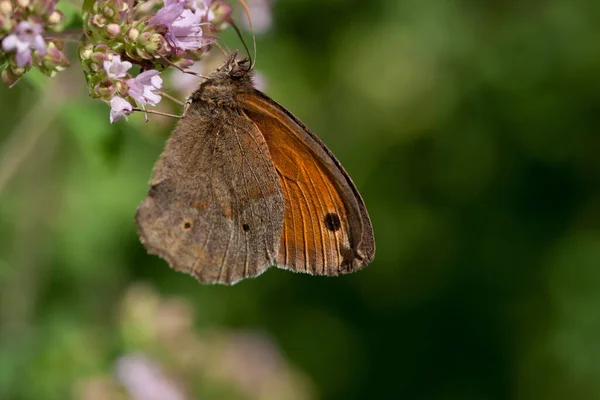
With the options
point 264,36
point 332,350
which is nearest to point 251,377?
point 332,350

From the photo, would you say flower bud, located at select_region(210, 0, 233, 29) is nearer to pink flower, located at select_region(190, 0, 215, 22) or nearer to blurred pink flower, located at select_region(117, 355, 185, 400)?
pink flower, located at select_region(190, 0, 215, 22)

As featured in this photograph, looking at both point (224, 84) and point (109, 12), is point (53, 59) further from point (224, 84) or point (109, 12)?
point (224, 84)

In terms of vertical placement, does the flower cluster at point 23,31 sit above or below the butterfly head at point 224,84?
above

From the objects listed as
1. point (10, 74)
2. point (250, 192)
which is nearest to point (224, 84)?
point (250, 192)

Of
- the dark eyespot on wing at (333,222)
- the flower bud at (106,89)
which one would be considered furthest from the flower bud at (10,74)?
the dark eyespot on wing at (333,222)

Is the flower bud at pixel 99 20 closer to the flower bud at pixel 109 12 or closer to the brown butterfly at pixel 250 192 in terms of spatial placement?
the flower bud at pixel 109 12

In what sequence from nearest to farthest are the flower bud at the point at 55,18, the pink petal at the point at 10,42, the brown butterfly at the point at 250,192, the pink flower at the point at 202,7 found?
1. the pink petal at the point at 10,42
2. the flower bud at the point at 55,18
3. the pink flower at the point at 202,7
4. the brown butterfly at the point at 250,192

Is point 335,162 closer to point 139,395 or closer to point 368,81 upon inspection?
point 139,395
